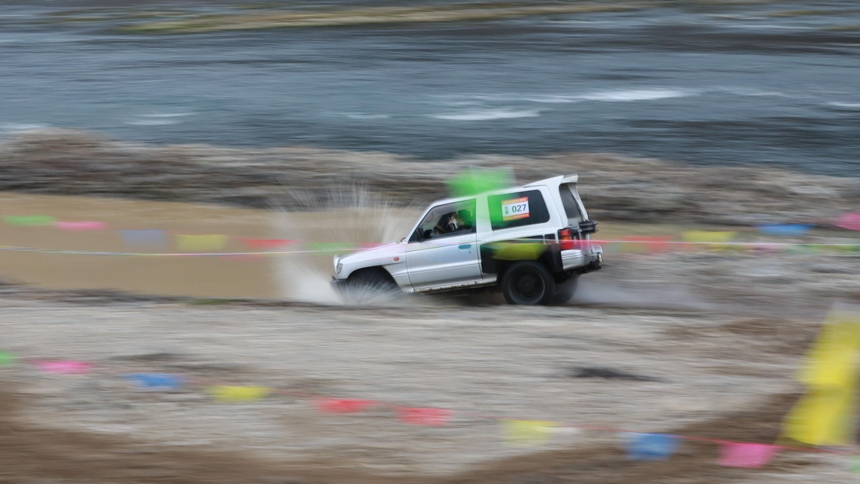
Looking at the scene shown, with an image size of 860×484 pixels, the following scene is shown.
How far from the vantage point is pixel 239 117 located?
22203 millimetres

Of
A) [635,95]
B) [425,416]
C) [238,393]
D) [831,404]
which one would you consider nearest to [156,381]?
[238,393]

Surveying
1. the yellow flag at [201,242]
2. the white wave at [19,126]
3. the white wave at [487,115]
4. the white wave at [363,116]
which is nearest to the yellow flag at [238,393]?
the yellow flag at [201,242]

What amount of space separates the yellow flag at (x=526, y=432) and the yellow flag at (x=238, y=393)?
179cm

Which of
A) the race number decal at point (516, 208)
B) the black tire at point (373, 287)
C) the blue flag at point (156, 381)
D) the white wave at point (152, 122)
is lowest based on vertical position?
the blue flag at point (156, 381)

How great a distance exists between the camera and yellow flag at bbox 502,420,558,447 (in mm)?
6363

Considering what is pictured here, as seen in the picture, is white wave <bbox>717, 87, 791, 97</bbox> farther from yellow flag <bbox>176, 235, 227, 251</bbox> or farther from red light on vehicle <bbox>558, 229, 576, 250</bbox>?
red light on vehicle <bbox>558, 229, 576, 250</bbox>

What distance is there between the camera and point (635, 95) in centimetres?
2406

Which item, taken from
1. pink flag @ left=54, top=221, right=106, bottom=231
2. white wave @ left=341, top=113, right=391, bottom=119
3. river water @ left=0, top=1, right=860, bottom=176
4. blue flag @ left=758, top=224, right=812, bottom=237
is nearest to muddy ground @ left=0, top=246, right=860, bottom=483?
blue flag @ left=758, top=224, right=812, bottom=237

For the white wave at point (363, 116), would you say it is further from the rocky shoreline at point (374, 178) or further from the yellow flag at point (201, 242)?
the yellow flag at point (201, 242)

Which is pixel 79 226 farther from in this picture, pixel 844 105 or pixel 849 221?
pixel 844 105

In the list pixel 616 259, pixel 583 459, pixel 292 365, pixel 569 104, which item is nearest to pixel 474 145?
pixel 569 104

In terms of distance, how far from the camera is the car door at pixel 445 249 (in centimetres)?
1077

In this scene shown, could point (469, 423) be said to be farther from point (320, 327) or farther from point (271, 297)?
point (271, 297)

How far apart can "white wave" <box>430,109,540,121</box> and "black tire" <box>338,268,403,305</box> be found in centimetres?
1101
